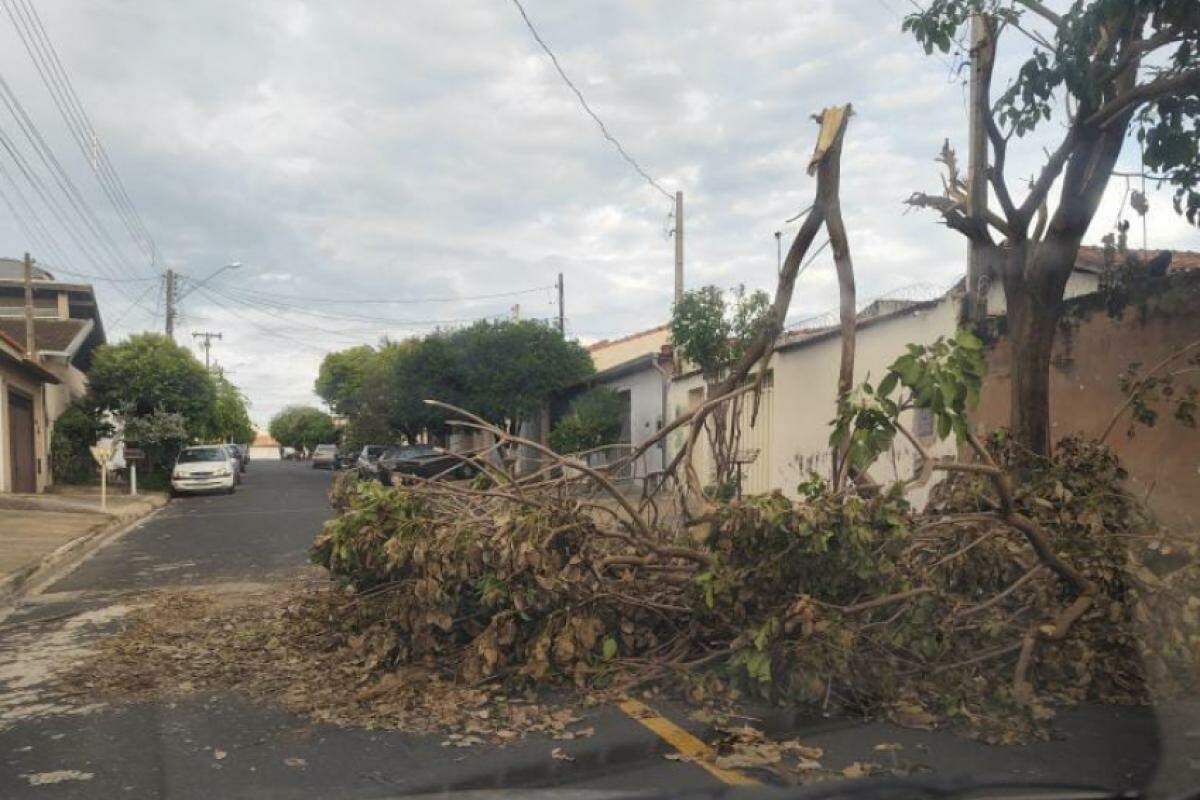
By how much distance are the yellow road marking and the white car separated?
25667 mm

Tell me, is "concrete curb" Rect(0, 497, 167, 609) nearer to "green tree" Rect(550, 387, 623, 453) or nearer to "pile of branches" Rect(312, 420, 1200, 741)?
"pile of branches" Rect(312, 420, 1200, 741)

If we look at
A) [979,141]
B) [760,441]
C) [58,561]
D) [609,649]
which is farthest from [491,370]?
[609,649]

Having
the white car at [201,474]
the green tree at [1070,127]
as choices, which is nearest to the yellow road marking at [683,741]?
the green tree at [1070,127]

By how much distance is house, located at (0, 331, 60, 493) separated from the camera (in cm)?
2283

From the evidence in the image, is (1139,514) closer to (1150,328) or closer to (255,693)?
(1150,328)

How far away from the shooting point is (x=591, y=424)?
25.7 metres

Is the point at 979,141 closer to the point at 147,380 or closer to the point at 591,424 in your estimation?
the point at 591,424

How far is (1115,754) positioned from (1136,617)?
1042 mm

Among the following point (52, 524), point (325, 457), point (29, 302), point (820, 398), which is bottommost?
point (52, 524)

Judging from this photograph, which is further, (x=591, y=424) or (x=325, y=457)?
(x=325, y=457)

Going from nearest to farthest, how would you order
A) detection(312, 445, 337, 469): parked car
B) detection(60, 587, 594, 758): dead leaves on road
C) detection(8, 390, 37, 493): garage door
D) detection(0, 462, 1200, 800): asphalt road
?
detection(0, 462, 1200, 800): asphalt road
detection(60, 587, 594, 758): dead leaves on road
detection(8, 390, 37, 493): garage door
detection(312, 445, 337, 469): parked car

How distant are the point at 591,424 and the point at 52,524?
1276 centimetres

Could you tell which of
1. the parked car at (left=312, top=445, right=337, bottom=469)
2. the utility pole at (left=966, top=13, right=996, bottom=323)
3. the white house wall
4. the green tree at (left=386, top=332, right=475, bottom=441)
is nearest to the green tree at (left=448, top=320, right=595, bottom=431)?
the green tree at (left=386, top=332, right=475, bottom=441)

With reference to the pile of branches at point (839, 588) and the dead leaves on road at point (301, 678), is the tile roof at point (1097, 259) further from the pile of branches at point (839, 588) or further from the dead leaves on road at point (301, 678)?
the dead leaves on road at point (301, 678)
